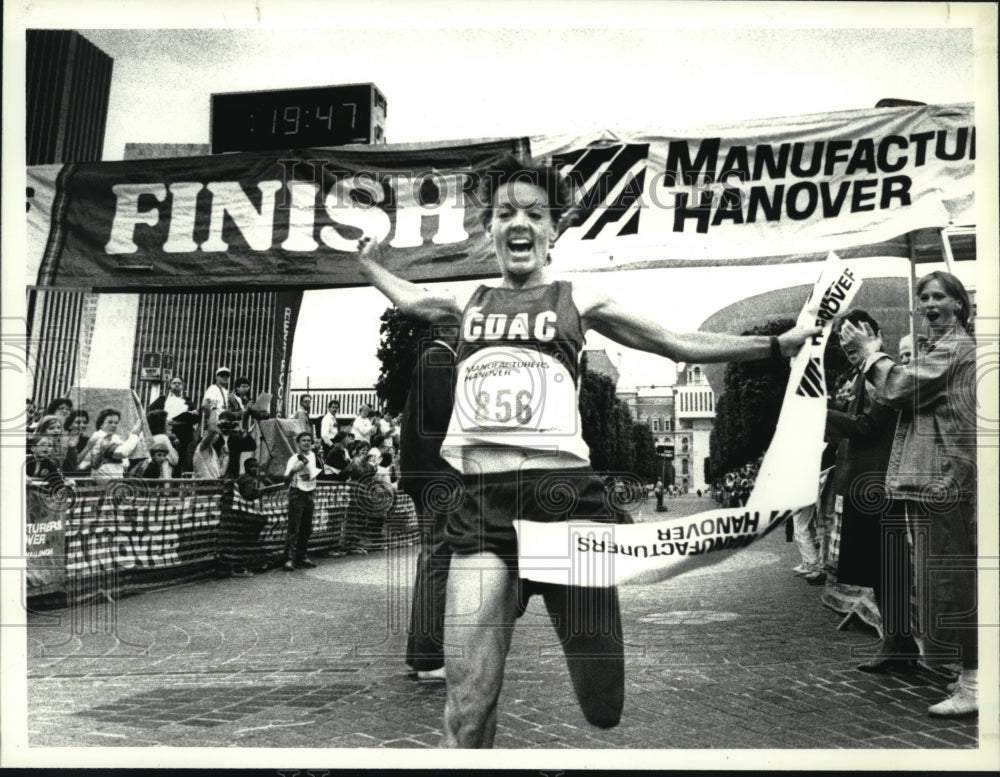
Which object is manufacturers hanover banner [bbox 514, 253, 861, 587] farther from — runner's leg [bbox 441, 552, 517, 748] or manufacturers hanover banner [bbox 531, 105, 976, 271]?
manufacturers hanover banner [bbox 531, 105, 976, 271]

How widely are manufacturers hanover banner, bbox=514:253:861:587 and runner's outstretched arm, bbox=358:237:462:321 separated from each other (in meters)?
1.10

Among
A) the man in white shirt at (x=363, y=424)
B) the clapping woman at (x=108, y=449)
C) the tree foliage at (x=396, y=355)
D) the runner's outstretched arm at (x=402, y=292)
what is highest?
the runner's outstretched arm at (x=402, y=292)

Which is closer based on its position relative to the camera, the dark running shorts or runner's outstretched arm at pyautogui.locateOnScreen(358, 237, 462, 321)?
the dark running shorts

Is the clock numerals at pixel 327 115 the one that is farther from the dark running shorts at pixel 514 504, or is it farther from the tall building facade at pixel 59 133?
the dark running shorts at pixel 514 504

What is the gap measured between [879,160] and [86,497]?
4220 mm

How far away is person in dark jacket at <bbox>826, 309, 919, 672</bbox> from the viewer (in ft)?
14.1

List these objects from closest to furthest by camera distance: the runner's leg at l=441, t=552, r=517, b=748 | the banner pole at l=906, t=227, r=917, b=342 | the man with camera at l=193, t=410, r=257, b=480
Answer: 1. the runner's leg at l=441, t=552, r=517, b=748
2. the banner pole at l=906, t=227, r=917, b=342
3. the man with camera at l=193, t=410, r=257, b=480

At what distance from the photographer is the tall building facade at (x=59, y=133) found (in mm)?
4484

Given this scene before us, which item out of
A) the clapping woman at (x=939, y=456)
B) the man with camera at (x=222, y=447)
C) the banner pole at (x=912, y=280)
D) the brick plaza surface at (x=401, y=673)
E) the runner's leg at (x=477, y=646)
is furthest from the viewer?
the man with camera at (x=222, y=447)

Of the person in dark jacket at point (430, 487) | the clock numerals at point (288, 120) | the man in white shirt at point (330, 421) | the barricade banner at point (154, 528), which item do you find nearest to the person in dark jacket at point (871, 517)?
the person in dark jacket at point (430, 487)

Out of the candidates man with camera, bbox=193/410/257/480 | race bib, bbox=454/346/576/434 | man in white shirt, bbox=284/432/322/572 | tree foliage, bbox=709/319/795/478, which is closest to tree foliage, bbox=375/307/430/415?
race bib, bbox=454/346/576/434

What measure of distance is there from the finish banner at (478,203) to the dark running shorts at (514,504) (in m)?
1.03

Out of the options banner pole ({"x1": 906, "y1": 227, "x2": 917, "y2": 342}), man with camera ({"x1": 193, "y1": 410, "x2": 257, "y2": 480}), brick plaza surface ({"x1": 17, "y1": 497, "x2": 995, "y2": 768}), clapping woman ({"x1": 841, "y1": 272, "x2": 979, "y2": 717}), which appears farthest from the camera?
man with camera ({"x1": 193, "y1": 410, "x2": 257, "y2": 480})

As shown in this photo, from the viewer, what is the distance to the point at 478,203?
4.50 m
